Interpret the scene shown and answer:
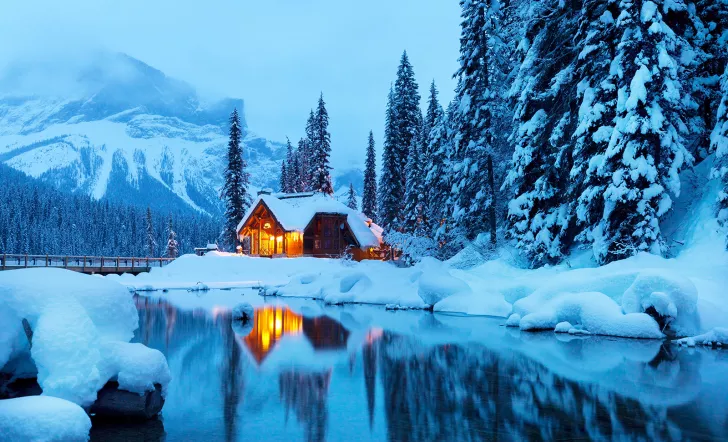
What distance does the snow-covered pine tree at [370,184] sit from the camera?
65875mm

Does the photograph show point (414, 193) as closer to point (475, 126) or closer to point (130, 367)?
point (475, 126)

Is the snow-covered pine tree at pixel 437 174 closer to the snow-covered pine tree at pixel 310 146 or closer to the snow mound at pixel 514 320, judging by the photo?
the snow mound at pixel 514 320

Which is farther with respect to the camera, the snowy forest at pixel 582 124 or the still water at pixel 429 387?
the snowy forest at pixel 582 124

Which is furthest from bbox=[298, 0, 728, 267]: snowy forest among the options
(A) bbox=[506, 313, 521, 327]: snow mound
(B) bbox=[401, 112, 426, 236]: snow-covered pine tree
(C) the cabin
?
(C) the cabin

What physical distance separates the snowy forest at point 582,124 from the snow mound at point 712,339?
11.7 feet

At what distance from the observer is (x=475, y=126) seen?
29672mm

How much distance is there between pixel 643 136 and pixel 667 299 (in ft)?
19.6

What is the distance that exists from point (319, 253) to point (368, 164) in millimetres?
17653

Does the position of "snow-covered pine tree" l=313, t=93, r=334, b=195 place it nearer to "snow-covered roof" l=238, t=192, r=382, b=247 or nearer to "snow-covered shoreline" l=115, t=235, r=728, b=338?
"snow-covered roof" l=238, t=192, r=382, b=247

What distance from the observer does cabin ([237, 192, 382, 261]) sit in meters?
50.8

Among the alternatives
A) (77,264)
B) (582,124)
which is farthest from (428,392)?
(77,264)

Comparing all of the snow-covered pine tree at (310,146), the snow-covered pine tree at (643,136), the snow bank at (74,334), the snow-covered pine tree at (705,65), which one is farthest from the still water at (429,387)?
the snow-covered pine tree at (310,146)

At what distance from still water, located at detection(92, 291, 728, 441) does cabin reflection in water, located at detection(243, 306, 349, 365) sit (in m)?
0.09

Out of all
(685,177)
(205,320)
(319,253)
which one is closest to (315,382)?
(205,320)
